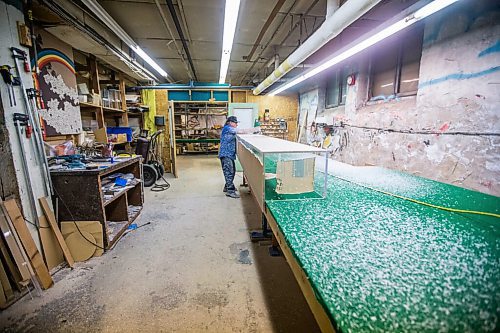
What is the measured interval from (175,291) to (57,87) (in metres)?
2.78

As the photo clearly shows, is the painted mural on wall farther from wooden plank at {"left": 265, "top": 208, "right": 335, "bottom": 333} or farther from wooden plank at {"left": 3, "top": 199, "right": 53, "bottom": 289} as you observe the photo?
wooden plank at {"left": 265, "top": 208, "right": 335, "bottom": 333}

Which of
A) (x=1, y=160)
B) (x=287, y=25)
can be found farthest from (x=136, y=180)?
(x=287, y=25)

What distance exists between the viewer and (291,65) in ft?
12.1

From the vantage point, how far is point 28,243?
1.77 metres

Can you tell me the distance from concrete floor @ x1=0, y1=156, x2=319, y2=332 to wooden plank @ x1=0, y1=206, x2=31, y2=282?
0.65ft

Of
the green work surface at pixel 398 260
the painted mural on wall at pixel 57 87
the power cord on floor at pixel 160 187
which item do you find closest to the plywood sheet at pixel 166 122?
the power cord on floor at pixel 160 187

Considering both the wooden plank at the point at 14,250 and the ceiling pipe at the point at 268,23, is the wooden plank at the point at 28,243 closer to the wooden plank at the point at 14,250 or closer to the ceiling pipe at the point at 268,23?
the wooden plank at the point at 14,250

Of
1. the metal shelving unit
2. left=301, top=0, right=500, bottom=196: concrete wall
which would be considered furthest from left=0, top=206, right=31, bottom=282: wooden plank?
the metal shelving unit

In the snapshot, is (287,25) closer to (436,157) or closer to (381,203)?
(436,157)

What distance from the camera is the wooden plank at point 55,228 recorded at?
1968mm

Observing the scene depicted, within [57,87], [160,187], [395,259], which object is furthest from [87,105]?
[395,259]

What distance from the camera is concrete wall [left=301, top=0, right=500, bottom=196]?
2.09 metres

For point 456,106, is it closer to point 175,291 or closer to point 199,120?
point 175,291

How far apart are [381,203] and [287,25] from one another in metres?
3.27
